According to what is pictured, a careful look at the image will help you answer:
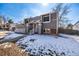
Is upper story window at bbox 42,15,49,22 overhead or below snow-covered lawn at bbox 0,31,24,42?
overhead

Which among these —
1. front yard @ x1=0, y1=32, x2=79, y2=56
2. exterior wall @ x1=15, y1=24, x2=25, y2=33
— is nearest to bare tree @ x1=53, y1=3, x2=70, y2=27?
front yard @ x1=0, y1=32, x2=79, y2=56

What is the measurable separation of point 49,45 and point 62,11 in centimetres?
40

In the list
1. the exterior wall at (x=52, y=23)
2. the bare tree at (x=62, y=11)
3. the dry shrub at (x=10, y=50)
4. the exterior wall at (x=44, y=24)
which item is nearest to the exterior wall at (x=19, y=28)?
the exterior wall at (x=44, y=24)

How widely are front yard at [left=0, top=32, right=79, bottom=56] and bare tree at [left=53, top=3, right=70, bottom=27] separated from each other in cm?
15

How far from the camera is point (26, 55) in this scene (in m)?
1.72

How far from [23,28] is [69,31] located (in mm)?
517

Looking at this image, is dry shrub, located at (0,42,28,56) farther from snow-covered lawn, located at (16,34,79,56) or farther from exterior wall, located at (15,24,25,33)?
exterior wall, located at (15,24,25,33)

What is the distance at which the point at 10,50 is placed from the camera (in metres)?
1.74

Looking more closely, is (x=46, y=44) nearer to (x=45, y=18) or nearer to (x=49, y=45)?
(x=49, y=45)

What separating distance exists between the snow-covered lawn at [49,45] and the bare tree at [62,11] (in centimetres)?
18

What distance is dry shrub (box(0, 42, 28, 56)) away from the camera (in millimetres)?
1723

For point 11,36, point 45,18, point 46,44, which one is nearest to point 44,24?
point 45,18

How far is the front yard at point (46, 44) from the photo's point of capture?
67.2 inches

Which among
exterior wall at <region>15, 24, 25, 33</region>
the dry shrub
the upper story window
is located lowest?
the dry shrub
